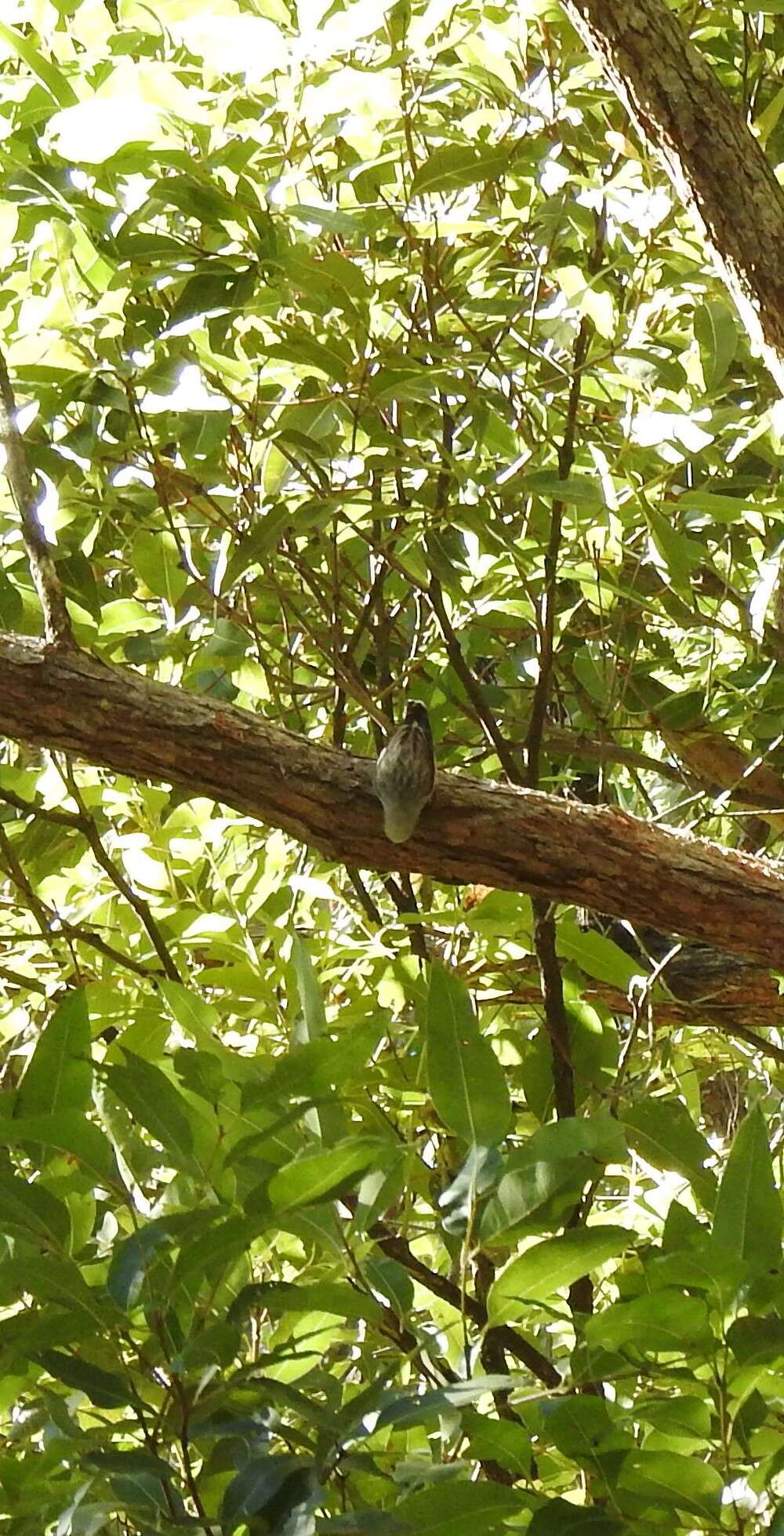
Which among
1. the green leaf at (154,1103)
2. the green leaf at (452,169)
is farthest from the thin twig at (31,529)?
the green leaf at (154,1103)

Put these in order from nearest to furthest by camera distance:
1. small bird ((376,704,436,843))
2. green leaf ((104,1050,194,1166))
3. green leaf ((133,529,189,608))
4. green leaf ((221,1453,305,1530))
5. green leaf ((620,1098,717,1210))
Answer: green leaf ((221,1453,305,1530)) < green leaf ((104,1050,194,1166)) < green leaf ((620,1098,717,1210)) < small bird ((376,704,436,843)) < green leaf ((133,529,189,608))

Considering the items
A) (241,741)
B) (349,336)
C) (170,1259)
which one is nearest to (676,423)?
(349,336)

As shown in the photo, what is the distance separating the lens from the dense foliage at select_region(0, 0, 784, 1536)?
0.63 metres

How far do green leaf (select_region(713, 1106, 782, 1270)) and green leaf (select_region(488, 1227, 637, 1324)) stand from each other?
0.16 ft

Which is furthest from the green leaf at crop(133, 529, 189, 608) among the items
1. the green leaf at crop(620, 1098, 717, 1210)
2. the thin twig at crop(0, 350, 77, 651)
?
the green leaf at crop(620, 1098, 717, 1210)

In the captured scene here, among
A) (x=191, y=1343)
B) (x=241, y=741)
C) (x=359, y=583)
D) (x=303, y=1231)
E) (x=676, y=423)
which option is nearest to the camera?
(x=191, y=1343)

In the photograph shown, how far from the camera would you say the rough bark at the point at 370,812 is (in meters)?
1.11

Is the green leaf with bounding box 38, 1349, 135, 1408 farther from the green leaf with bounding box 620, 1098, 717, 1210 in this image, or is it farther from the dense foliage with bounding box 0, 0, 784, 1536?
the green leaf with bounding box 620, 1098, 717, 1210

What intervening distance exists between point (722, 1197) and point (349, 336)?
3.00ft

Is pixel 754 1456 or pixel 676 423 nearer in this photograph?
pixel 754 1456

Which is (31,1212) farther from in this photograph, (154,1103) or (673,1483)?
(673,1483)

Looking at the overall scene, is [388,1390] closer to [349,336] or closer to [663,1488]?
[663,1488]

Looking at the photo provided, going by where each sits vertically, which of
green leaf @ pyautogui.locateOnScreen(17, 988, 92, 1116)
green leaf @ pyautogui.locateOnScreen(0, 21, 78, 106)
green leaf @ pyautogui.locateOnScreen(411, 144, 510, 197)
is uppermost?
green leaf @ pyautogui.locateOnScreen(0, 21, 78, 106)

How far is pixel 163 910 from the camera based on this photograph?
158 cm
